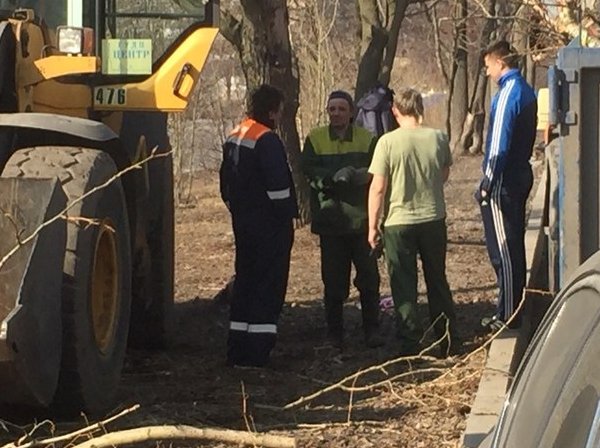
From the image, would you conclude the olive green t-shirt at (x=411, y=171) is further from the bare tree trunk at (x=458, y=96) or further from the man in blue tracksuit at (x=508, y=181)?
the bare tree trunk at (x=458, y=96)

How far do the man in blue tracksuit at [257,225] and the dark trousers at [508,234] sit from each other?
117 cm

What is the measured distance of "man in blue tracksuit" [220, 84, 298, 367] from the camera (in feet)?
28.0

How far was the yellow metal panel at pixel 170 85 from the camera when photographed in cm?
840

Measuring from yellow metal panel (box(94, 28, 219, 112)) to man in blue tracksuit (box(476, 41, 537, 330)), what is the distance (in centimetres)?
176

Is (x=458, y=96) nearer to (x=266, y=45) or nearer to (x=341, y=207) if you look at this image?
(x=266, y=45)

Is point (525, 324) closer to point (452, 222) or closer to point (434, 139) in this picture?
point (434, 139)

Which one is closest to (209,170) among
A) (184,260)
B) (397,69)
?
(184,260)

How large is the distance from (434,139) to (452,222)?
9534 millimetres

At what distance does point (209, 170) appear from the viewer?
25672 millimetres

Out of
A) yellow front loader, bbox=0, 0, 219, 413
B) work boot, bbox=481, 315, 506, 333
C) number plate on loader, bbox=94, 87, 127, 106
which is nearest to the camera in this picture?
yellow front loader, bbox=0, 0, 219, 413

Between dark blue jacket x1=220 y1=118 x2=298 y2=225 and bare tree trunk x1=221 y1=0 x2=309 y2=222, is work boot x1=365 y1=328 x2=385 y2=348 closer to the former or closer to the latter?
dark blue jacket x1=220 y1=118 x2=298 y2=225

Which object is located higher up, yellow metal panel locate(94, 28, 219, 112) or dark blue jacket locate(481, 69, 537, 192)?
yellow metal panel locate(94, 28, 219, 112)

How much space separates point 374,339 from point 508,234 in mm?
1226

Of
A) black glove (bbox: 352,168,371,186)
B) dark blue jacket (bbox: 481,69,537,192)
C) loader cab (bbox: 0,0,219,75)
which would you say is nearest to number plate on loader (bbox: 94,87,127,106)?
loader cab (bbox: 0,0,219,75)
